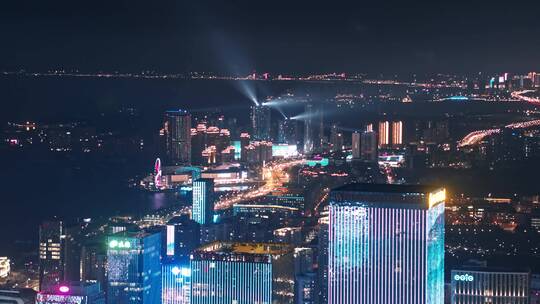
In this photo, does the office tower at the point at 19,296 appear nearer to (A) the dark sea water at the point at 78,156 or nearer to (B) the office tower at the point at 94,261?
(B) the office tower at the point at 94,261

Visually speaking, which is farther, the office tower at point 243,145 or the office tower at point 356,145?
the office tower at point 243,145

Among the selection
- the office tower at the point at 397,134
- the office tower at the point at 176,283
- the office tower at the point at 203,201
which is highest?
the office tower at the point at 397,134

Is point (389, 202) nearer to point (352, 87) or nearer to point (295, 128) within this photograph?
point (352, 87)

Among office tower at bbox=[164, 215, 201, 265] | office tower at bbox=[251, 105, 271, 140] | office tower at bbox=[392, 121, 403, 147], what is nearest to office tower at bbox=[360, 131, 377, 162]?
office tower at bbox=[392, 121, 403, 147]

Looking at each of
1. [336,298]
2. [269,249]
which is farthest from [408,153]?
[336,298]

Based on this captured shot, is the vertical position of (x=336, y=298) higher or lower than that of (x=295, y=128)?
lower

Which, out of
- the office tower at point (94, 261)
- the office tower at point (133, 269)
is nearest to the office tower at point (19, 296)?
the office tower at point (94, 261)

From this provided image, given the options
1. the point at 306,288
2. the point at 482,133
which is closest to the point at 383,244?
the point at 306,288

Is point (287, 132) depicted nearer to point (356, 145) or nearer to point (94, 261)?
point (356, 145)
